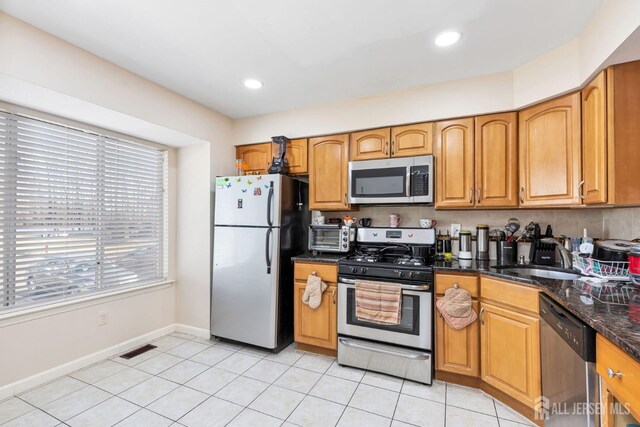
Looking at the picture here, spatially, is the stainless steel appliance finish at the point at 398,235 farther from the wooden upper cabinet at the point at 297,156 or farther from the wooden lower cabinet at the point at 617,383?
the wooden lower cabinet at the point at 617,383

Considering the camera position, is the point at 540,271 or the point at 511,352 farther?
the point at 540,271

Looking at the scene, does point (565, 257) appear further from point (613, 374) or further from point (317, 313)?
point (317, 313)

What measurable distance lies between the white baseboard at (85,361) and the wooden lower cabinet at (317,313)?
1119 mm

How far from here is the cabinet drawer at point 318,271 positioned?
8.75 ft

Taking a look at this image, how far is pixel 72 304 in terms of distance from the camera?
2430mm

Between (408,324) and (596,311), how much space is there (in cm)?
127

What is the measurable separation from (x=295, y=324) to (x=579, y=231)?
2.58 m

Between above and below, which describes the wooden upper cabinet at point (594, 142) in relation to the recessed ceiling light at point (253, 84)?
below

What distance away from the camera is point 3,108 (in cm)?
209

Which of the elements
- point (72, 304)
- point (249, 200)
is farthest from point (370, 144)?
point (72, 304)

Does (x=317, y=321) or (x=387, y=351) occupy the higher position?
(x=317, y=321)

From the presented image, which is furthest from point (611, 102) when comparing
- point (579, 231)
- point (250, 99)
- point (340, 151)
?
point (250, 99)

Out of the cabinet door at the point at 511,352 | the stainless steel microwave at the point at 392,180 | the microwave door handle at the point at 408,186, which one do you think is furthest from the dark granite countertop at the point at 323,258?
the cabinet door at the point at 511,352

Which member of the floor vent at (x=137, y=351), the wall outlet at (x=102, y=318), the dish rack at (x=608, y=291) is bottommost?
the floor vent at (x=137, y=351)
